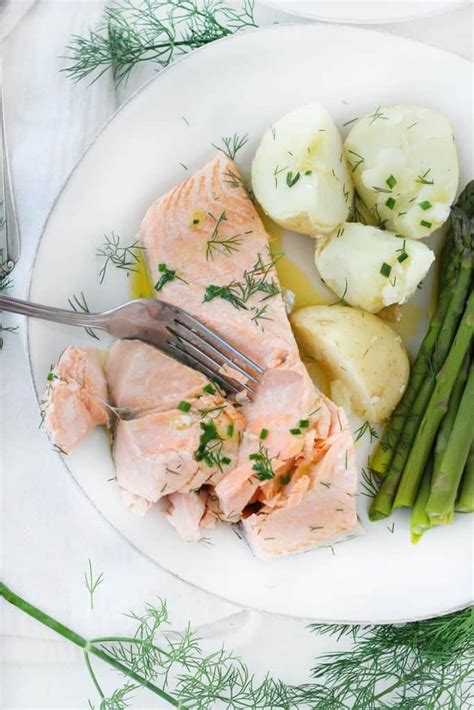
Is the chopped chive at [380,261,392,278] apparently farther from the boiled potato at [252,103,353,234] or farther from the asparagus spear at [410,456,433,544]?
the asparagus spear at [410,456,433,544]

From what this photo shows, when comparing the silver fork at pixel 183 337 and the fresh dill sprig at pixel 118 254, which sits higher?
the fresh dill sprig at pixel 118 254

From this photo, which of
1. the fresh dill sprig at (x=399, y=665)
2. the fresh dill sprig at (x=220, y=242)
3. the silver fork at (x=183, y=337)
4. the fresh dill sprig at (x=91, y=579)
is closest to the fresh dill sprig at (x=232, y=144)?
the fresh dill sprig at (x=220, y=242)

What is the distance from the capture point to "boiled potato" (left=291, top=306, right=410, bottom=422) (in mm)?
2625

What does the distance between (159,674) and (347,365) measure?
138cm

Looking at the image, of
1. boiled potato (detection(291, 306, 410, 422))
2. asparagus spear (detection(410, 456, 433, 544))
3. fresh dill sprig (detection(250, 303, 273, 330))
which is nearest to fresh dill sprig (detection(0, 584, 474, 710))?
asparagus spear (detection(410, 456, 433, 544))

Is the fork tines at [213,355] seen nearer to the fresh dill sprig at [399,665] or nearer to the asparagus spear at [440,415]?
the asparagus spear at [440,415]

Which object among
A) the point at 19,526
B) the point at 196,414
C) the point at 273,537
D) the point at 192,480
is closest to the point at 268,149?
the point at 196,414

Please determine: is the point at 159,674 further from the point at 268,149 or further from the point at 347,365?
the point at 268,149

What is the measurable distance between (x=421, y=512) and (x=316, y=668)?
2.48 feet

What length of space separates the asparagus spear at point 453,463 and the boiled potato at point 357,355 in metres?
0.22

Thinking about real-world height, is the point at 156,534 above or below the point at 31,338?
below

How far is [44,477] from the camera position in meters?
2.85

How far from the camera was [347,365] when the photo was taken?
2631 millimetres

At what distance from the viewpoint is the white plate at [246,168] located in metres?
2.58
